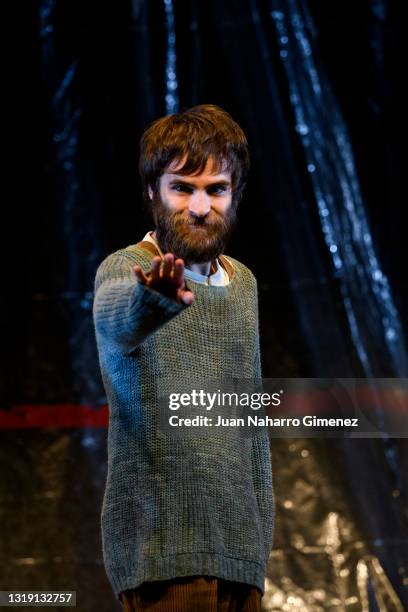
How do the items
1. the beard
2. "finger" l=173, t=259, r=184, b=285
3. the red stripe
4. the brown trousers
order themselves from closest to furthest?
"finger" l=173, t=259, r=184, b=285, the brown trousers, the beard, the red stripe

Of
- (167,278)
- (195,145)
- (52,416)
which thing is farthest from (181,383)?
(52,416)

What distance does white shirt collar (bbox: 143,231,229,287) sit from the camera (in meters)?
1.32

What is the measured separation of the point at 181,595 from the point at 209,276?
49 centimetres

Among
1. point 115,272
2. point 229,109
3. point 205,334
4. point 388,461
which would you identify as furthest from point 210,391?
point 229,109

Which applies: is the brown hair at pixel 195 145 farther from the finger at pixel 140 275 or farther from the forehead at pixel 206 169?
the finger at pixel 140 275

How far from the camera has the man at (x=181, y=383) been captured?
3.69 feet

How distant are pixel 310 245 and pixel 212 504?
4.43 feet

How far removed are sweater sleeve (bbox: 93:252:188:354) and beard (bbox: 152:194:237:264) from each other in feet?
0.25

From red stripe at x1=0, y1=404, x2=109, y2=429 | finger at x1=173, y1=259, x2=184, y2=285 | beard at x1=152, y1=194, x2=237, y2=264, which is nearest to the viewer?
finger at x1=173, y1=259, x2=184, y2=285

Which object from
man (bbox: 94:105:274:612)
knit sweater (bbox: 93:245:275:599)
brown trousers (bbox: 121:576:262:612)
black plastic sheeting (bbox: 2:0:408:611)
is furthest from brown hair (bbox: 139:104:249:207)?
black plastic sheeting (bbox: 2:0:408:611)

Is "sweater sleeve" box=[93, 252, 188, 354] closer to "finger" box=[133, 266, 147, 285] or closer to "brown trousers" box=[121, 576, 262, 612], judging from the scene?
"finger" box=[133, 266, 147, 285]

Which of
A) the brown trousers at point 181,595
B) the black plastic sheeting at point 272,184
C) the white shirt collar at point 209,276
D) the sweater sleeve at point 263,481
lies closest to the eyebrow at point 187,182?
the white shirt collar at point 209,276

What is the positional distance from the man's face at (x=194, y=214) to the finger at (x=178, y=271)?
27 centimetres

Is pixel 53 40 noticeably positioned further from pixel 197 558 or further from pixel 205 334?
pixel 197 558
